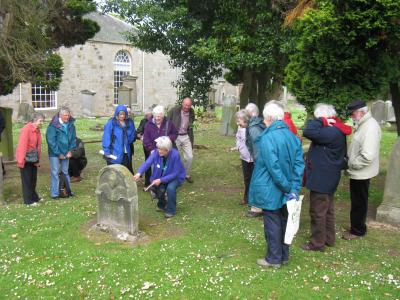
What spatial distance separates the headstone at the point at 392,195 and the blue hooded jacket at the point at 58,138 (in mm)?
6121

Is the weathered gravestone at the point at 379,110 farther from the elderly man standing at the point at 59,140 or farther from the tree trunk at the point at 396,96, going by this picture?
the elderly man standing at the point at 59,140

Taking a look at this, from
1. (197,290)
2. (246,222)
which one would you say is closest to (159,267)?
(197,290)

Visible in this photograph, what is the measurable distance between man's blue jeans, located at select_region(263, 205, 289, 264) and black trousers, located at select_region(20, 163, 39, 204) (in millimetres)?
5155

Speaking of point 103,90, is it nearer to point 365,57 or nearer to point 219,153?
point 219,153

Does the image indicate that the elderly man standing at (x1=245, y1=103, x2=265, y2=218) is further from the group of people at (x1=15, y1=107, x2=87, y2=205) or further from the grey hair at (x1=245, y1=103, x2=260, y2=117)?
the group of people at (x1=15, y1=107, x2=87, y2=205)

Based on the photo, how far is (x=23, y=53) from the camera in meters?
10.2

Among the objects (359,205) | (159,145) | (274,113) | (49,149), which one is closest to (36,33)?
(49,149)

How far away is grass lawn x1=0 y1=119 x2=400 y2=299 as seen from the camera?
523 centimetres

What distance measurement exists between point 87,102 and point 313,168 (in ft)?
87.7

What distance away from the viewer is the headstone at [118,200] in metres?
6.65

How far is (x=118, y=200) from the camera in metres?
6.77

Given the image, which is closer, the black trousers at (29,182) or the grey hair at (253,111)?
the grey hair at (253,111)

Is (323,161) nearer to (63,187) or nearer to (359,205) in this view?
(359,205)

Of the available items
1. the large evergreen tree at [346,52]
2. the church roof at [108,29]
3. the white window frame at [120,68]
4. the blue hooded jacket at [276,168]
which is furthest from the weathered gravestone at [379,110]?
the white window frame at [120,68]
